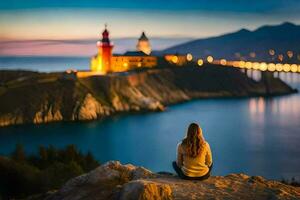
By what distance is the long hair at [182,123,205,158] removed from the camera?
811cm

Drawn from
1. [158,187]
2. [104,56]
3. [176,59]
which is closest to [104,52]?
[104,56]

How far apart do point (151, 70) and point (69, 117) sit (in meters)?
35.0

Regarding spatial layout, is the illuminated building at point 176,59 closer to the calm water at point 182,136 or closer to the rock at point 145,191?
the calm water at point 182,136

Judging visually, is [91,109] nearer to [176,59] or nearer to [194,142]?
[176,59]

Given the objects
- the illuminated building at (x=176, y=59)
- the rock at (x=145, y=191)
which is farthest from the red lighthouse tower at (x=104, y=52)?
the rock at (x=145, y=191)

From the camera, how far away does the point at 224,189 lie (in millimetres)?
8172

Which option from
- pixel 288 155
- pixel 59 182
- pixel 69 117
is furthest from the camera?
pixel 69 117

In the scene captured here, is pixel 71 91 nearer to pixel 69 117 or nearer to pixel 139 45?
pixel 69 117

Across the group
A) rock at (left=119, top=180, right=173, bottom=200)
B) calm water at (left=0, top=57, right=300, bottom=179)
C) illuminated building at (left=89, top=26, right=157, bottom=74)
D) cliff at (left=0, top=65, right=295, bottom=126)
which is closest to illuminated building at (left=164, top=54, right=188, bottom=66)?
cliff at (left=0, top=65, right=295, bottom=126)

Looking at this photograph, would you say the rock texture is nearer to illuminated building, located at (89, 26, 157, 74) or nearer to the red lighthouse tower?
illuminated building, located at (89, 26, 157, 74)

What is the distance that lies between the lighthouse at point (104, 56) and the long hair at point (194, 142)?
247 feet

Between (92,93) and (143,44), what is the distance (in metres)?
45.1

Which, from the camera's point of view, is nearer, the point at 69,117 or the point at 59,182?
the point at 59,182

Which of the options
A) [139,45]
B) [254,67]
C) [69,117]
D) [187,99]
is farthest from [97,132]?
[254,67]
